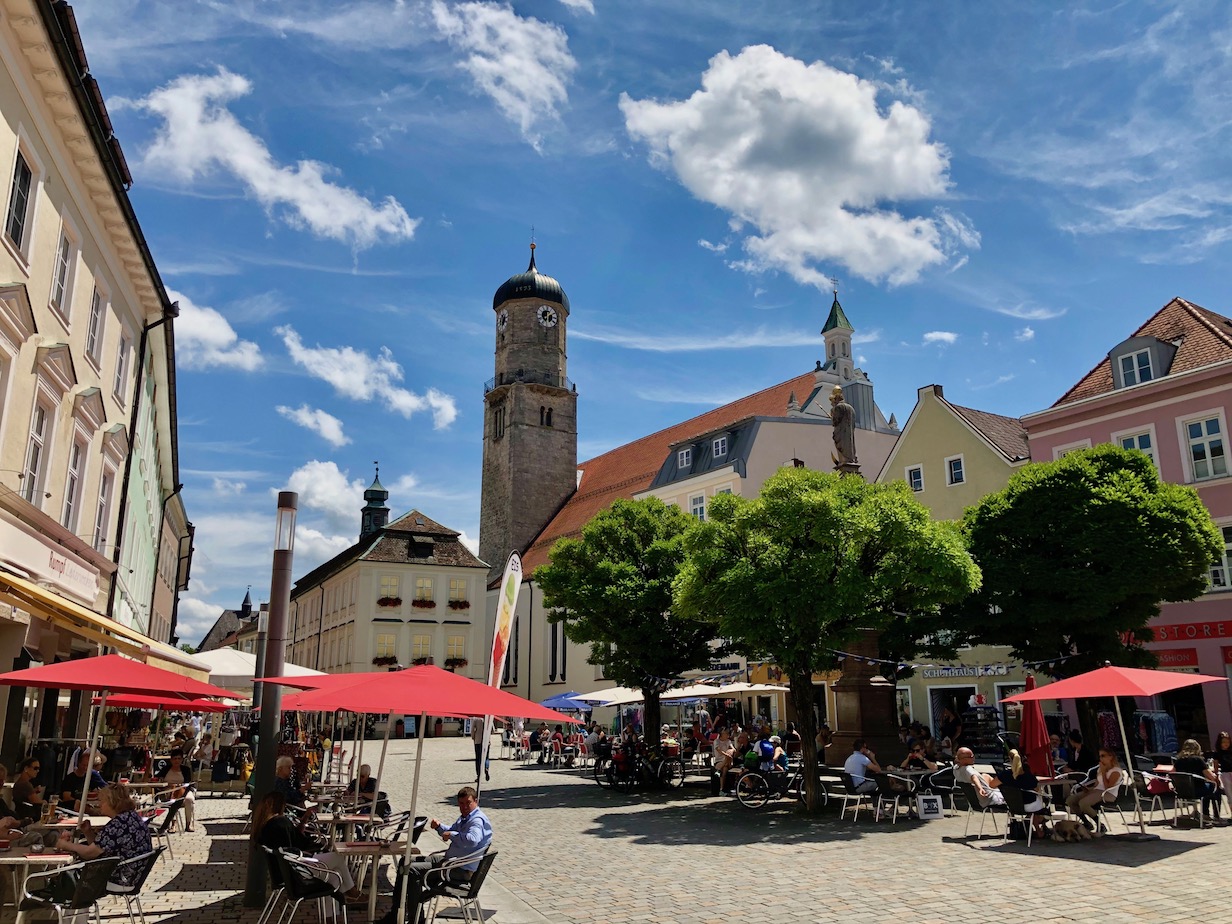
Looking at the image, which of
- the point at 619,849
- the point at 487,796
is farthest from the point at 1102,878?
the point at 487,796

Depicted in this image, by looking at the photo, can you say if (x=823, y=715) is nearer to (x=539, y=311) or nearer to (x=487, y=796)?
(x=487, y=796)

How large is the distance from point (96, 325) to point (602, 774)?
1746 centimetres

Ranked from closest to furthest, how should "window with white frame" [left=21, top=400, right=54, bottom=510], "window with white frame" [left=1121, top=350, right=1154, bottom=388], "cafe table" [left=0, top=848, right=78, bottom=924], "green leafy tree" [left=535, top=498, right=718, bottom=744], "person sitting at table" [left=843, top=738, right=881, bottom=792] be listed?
"cafe table" [left=0, top=848, right=78, bottom=924] < "window with white frame" [left=21, top=400, right=54, bottom=510] < "person sitting at table" [left=843, top=738, right=881, bottom=792] < "green leafy tree" [left=535, top=498, right=718, bottom=744] < "window with white frame" [left=1121, top=350, right=1154, bottom=388]

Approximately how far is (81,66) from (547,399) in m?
55.9

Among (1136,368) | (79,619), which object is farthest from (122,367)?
(1136,368)

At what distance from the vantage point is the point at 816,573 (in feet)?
55.6

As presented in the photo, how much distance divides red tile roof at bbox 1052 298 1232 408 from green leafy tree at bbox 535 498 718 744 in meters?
14.7

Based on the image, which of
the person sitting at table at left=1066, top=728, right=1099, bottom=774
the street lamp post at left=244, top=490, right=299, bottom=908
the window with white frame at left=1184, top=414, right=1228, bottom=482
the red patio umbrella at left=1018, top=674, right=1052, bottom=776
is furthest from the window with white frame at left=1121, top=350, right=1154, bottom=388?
the street lamp post at left=244, top=490, right=299, bottom=908

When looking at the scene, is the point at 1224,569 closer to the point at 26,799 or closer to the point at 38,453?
the point at 26,799

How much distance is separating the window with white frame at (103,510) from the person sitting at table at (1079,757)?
19.8 m

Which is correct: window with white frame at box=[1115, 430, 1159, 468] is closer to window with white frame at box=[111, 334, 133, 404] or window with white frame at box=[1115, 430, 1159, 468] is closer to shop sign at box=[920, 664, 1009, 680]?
shop sign at box=[920, 664, 1009, 680]

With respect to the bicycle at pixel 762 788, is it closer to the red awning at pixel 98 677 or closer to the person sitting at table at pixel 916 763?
the person sitting at table at pixel 916 763

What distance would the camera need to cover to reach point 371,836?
11203 millimetres

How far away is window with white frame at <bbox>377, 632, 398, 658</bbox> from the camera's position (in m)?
56.1
